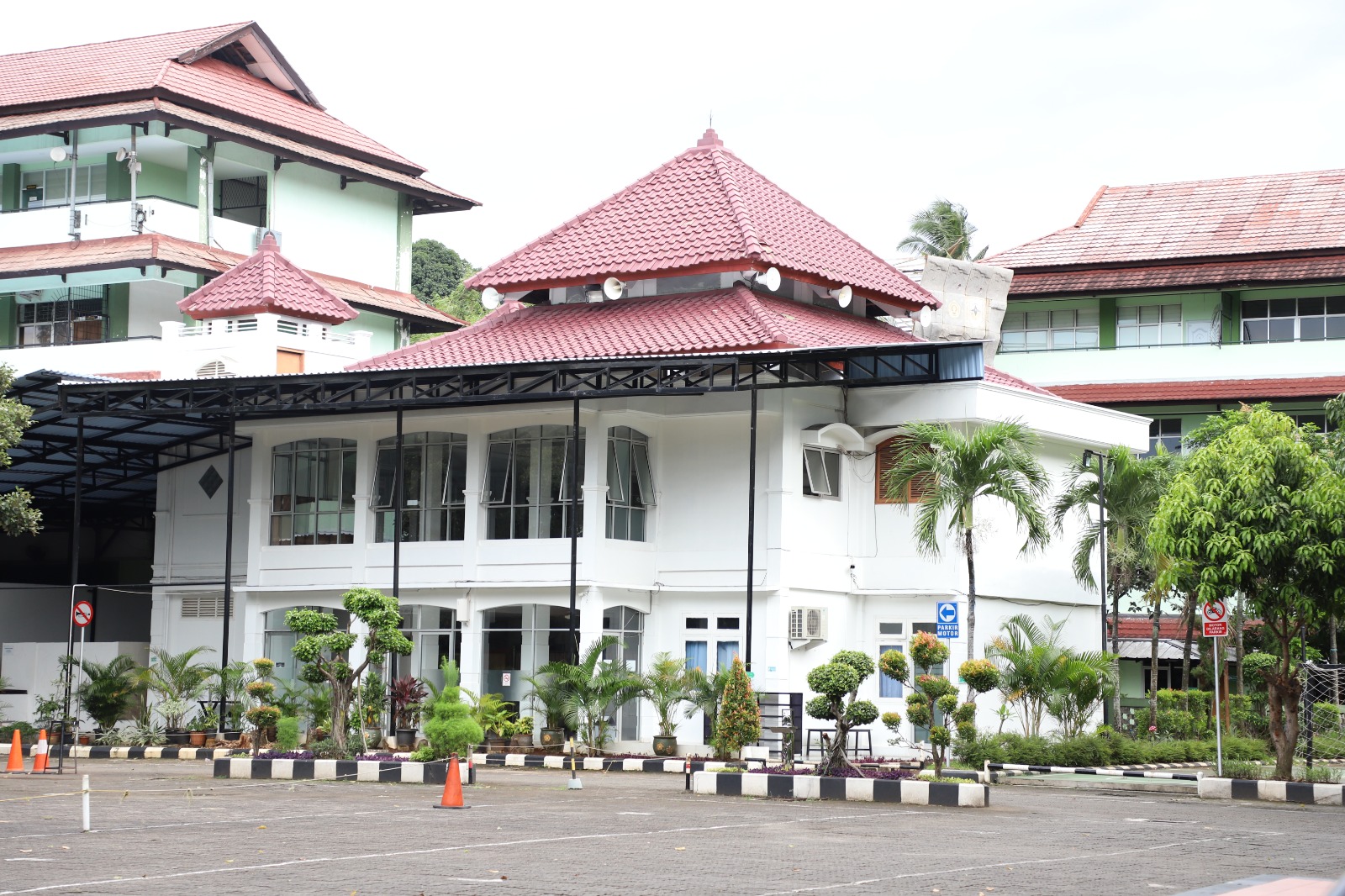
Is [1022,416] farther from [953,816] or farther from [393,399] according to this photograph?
[953,816]

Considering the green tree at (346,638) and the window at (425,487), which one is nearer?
the green tree at (346,638)

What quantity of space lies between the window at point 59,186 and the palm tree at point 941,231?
27843 mm

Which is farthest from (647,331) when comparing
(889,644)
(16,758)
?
(16,758)

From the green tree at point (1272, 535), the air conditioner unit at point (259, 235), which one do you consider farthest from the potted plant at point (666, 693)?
the air conditioner unit at point (259, 235)

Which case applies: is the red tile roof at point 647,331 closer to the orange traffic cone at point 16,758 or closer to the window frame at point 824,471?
the window frame at point 824,471

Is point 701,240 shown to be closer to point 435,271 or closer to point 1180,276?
point 1180,276

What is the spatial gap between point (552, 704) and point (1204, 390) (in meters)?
21.4

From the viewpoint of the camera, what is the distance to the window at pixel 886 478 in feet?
102

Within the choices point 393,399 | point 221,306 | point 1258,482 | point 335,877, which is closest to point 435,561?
point 393,399

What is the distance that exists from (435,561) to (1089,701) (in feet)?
39.4

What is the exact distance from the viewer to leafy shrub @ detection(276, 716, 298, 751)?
2588 cm

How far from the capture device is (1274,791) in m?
22.0

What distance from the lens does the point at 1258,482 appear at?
2284 cm

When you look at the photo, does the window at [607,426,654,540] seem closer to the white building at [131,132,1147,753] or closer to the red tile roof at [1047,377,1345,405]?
the white building at [131,132,1147,753]
